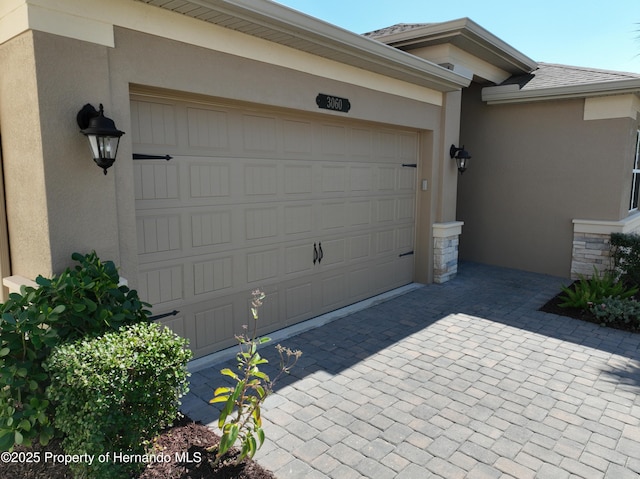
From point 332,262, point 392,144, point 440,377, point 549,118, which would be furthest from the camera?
point 549,118

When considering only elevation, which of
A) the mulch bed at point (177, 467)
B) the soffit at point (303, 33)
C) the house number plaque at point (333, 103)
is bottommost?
the mulch bed at point (177, 467)

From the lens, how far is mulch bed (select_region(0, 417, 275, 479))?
2723 millimetres

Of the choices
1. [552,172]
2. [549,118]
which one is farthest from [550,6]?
[552,172]

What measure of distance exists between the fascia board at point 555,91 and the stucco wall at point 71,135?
20.6 feet

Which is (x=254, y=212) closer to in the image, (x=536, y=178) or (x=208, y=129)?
(x=208, y=129)

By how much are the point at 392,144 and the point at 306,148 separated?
78.4 inches

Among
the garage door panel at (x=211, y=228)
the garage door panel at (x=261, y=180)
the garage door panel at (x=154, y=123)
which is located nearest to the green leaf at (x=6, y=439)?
the garage door panel at (x=211, y=228)

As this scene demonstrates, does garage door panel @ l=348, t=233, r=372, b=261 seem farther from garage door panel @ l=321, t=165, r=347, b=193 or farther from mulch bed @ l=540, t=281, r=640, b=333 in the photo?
mulch bed @ l=540, t=281, r=640, b=333

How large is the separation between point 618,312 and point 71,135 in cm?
660

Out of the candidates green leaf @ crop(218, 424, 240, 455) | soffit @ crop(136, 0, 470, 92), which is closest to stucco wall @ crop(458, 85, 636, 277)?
soffit @ crop(136, 0, 470, 92)

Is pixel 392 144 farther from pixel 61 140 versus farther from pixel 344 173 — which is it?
pixel 61 140

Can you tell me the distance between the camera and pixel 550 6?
29.6 feet

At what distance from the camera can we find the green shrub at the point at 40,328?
2.49 m

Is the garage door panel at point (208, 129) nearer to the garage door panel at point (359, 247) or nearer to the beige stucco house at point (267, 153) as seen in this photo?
the beige stucco house at point (267, 153)
